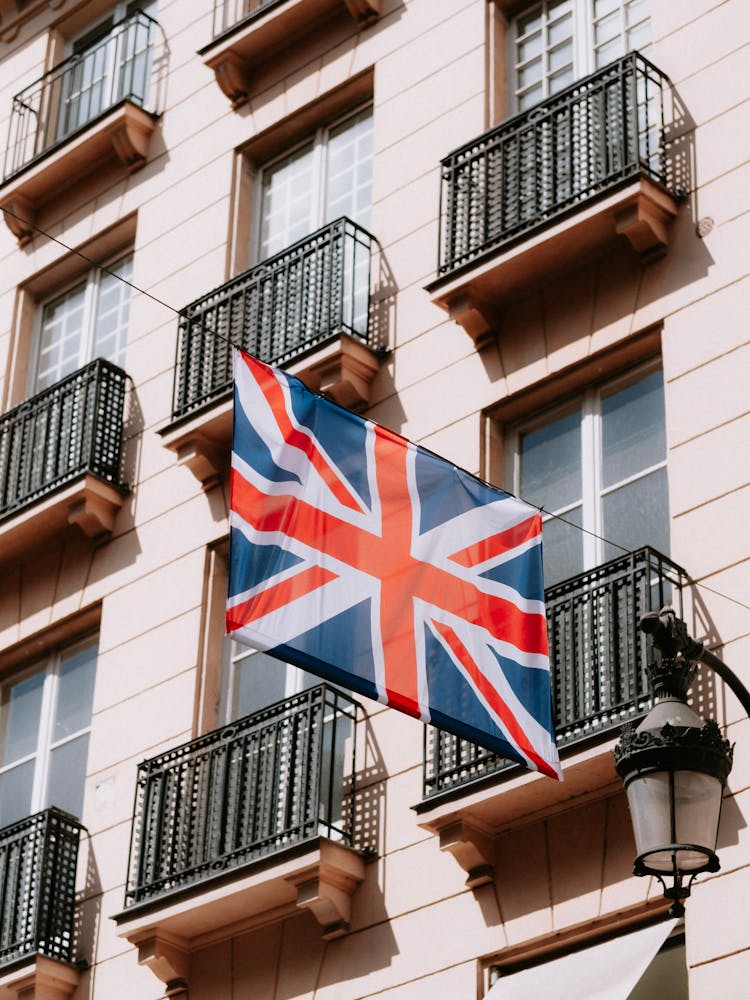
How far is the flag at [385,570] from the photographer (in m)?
12.3

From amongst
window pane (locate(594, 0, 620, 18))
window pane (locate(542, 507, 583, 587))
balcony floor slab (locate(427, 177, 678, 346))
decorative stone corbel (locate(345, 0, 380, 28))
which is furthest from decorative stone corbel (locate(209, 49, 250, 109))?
window pane (locate(542, 507, 583, 587))

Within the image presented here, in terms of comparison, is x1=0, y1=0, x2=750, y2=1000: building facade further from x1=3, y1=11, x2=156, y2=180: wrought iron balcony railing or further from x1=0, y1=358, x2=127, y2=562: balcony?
x1=3, y1=11, x2=156, y2=180: wrought iron balcony railing

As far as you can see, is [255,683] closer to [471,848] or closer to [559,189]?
[471,848]

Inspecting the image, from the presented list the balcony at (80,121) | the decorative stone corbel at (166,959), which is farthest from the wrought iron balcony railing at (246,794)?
the balcony at (80,121)

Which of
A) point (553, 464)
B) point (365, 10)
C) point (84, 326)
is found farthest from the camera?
point (84, 326)

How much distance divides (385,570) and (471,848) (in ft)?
10.2

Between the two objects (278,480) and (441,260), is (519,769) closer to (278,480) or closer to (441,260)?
(278,480)

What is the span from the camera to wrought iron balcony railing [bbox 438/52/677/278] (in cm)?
1706

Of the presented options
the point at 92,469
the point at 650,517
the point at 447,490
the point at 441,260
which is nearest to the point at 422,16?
the point at 441,260

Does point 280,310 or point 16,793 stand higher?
point 280,310

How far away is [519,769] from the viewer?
Result: 14.7 meters

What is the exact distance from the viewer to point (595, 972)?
1382 cm

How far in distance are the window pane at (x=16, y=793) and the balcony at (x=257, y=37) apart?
7220 millimetres

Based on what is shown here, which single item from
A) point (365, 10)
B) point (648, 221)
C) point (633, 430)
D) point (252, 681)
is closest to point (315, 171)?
point (365, 10)
